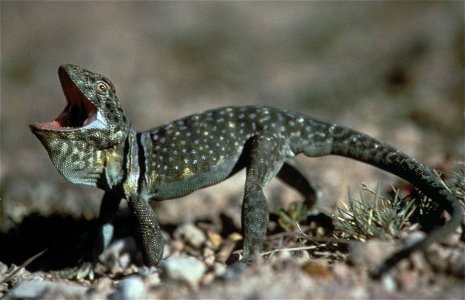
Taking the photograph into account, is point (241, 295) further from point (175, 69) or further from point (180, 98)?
point (175, 69)

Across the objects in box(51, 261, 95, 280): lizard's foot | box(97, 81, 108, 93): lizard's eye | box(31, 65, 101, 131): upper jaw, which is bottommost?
box(51, 261, 95, 280): lizard's foot

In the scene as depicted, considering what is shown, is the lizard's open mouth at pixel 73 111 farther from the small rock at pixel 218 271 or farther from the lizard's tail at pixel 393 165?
the lizard's tail at pixel 393 165

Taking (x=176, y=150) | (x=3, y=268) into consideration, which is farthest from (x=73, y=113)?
(x=3, y=268)

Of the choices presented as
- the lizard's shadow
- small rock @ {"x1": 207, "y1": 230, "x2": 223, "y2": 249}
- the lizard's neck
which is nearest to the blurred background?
the lizard's shadow

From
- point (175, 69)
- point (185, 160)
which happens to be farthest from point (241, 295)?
point (175, 69)

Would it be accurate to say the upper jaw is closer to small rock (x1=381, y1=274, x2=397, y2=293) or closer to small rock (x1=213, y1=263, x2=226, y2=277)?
small rock (x1=213, y1=263, x2=226, y2=277)

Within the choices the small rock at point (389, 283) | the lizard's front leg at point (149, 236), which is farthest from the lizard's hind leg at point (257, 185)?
the small rock at point (389, 283)
